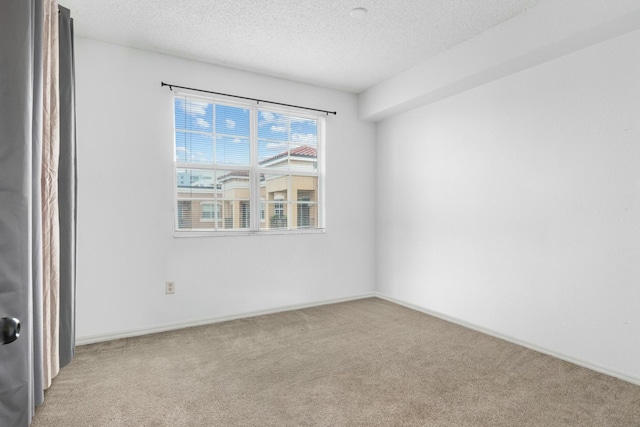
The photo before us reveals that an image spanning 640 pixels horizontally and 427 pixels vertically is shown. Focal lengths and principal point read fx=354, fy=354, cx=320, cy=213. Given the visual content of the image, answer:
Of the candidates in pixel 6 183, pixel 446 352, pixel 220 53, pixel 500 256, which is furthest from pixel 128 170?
pixel 500 256

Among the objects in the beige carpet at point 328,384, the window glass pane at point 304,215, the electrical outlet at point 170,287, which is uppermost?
the window glass pane at point 304,215

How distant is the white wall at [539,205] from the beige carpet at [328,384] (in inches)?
13.8

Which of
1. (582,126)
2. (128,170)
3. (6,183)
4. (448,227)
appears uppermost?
(582,126)

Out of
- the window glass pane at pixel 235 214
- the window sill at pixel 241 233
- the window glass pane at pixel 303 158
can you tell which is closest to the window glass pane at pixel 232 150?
the window glass pane at pixel 235 214

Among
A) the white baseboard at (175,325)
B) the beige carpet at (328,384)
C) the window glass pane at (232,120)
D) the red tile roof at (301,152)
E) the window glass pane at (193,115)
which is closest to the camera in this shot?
the beige carpet at (328,384)

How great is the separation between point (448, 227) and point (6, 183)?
3382 millimetres

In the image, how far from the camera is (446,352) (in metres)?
2.76

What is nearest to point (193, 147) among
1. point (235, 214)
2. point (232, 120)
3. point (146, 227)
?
point (232, 120)

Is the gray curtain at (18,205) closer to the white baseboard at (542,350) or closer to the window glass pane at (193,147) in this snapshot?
the window glass pane at (193,147)

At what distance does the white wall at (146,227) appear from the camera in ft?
9.88

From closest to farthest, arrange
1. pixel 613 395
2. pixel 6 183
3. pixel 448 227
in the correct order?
pixel 6 183
pixel 613 395
pixel 448 227

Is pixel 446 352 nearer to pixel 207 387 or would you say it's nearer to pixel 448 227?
pixel 448 227

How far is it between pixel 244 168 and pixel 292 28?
1480 mm

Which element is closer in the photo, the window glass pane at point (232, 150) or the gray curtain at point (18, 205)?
the gray curtain at point (18, 205)
